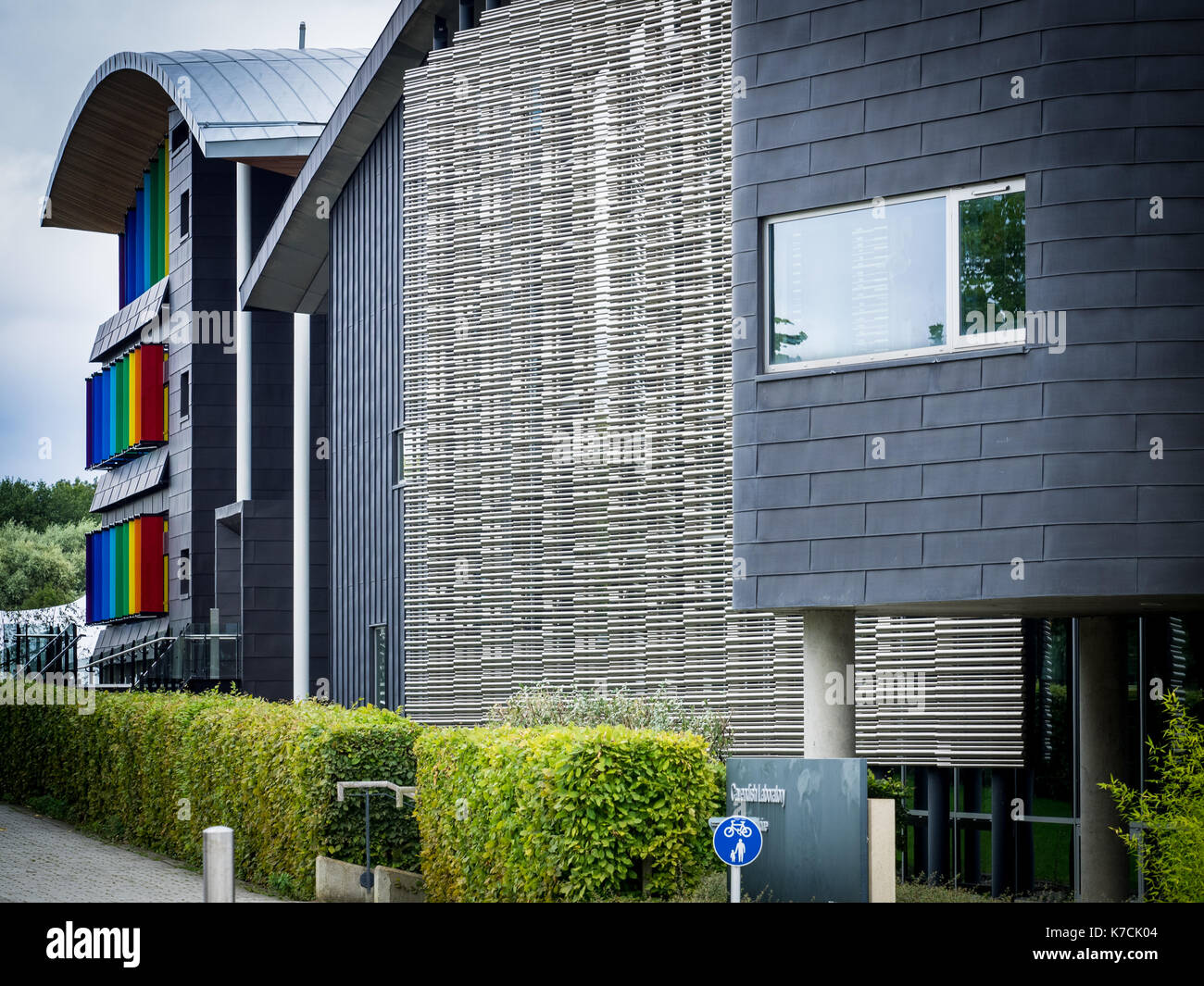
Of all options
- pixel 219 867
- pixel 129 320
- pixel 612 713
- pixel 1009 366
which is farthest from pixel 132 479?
pixel 1009 366

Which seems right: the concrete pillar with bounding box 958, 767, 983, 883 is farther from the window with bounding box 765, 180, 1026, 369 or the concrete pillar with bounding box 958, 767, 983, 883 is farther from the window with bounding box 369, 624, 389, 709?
the window with bounding box 369, 624, 389, 709

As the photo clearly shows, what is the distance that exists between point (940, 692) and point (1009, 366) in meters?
4.11

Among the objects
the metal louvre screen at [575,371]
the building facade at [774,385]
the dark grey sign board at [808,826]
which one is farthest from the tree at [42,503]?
the dark grey sign board at [808,826]

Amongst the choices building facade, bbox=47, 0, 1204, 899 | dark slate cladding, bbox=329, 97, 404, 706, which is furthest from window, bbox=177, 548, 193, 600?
dark slate cladding, bbox=329, 97, 404, 706

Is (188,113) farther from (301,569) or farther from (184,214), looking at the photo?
(301,569)

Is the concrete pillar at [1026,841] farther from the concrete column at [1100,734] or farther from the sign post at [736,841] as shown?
the sign post at [736,841]

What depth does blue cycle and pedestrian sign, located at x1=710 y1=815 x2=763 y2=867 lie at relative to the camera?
9141 mm

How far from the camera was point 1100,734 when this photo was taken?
41.8ft

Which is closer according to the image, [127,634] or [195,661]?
[195,661]

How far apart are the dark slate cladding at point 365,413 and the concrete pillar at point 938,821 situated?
7.91m

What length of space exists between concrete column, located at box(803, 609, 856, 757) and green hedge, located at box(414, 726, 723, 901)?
153 centimetres

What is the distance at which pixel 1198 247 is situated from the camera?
10.4m
